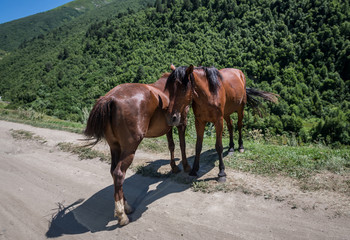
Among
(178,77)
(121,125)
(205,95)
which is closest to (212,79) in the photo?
(205,95)

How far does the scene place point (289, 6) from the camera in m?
65.5

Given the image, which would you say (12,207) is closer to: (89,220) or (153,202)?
(89,220)

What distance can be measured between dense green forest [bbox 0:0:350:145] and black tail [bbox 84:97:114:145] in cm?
3784

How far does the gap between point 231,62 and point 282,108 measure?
19699mm

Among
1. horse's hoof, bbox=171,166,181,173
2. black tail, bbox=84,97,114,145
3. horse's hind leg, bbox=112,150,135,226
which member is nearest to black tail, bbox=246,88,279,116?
horse's hoof, bbox=171,166,181,173

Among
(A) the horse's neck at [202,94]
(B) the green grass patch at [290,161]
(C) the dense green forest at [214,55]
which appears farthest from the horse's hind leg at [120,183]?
(C) the dense green forest at [214,55]

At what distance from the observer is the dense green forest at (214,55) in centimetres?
5028

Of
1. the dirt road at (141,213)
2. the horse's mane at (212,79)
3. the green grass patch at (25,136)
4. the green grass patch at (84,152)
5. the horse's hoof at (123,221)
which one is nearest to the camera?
the dirt road at (141,213)

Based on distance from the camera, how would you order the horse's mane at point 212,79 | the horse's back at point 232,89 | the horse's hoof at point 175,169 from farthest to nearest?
1. the horse's back at point 232,89
2. the horse's hoof at point 175,169
3. the horse's mane at point 212,79

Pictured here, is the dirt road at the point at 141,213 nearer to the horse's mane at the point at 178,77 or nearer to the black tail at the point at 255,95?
the horse's mane at the point at 178,77

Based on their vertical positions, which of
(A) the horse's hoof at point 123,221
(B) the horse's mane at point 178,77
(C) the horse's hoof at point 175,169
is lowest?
(C) the horse's hoof at point 175,169

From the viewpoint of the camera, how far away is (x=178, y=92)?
3.89 m

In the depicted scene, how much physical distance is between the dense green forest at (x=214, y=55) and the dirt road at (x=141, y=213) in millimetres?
36525

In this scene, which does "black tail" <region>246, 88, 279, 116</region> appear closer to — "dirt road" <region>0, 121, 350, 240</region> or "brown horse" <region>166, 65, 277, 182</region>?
"brown horse" <region>166, 65, 277, 182</region>
